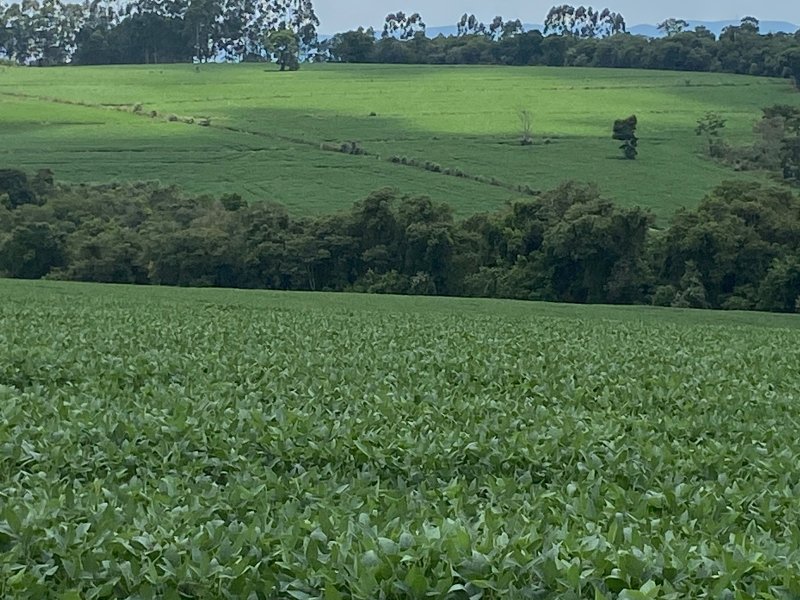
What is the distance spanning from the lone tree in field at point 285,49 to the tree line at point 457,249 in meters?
78.4

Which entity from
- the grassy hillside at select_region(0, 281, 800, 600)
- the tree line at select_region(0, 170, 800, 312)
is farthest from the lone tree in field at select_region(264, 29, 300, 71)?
the grassy hillside at select_region(0, 281, 800, 600)

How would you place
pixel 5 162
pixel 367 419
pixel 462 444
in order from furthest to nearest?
pixel 5 162, pixel 367 419, pixel 462 444

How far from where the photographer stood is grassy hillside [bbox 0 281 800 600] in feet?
18.8

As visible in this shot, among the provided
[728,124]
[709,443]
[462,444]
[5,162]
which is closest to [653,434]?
[709,443]

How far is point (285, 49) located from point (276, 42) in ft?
10.8

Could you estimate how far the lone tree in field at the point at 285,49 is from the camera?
477 feet

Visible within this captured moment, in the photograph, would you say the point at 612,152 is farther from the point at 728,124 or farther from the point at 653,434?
the point at 653,434

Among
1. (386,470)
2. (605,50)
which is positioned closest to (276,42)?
(605,50)

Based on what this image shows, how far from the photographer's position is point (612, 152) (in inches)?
3944

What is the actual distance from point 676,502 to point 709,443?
9.31 ft

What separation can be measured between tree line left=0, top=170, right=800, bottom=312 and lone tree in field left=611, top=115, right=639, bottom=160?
30901 millimetres

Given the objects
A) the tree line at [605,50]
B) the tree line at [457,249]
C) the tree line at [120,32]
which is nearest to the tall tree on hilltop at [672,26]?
the tree line at [605,50]

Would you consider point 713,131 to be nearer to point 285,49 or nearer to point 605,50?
point 605,50

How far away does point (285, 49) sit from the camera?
145 meters
